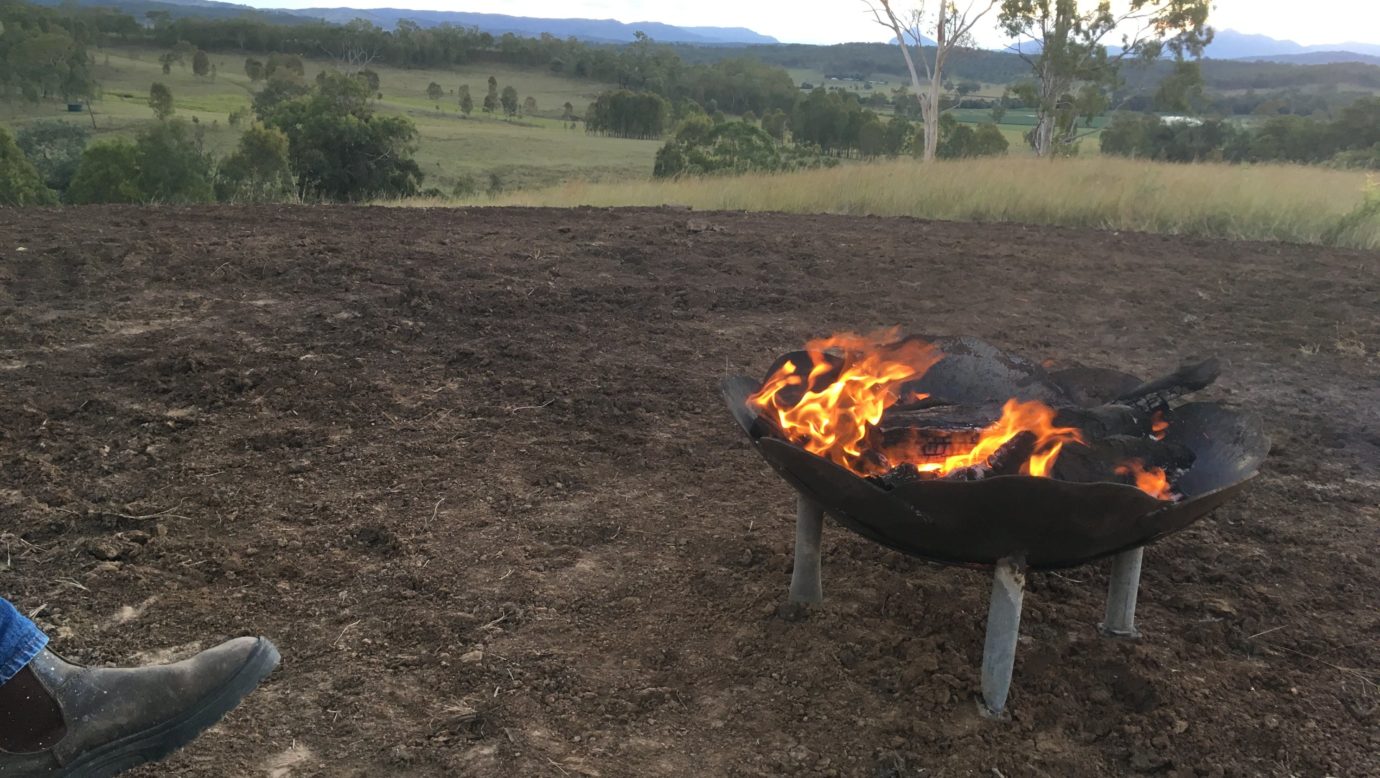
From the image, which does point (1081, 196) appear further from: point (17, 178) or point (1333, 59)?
point (1333, 59)

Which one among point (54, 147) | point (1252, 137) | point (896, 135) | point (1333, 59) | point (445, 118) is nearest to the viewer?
point (54, 147)

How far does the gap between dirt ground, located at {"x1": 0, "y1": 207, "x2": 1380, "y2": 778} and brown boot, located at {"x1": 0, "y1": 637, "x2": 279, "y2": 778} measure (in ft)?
0.35

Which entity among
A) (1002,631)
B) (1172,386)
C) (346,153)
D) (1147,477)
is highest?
(346,153)

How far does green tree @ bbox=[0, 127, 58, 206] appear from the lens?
51.4ft

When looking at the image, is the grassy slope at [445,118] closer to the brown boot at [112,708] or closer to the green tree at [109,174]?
the green tree at [109,174]

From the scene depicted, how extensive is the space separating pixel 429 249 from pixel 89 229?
8.40 ft

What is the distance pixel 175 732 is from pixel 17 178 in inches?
773

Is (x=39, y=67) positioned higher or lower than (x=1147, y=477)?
higher

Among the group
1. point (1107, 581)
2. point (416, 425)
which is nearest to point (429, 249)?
point (416, 425)

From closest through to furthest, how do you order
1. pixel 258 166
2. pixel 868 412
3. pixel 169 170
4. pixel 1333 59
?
pixel 868 412
pixel 169 170
pixel 258 166
pixel 1333 59

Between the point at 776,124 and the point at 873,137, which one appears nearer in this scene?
the point at 873,137

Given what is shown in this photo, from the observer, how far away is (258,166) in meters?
22.2

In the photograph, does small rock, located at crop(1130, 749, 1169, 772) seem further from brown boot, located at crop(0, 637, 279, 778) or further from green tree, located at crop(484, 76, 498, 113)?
green tree, located at crop(484, 76, 498, 113)

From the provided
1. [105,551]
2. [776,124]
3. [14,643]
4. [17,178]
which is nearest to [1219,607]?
[14,643]
